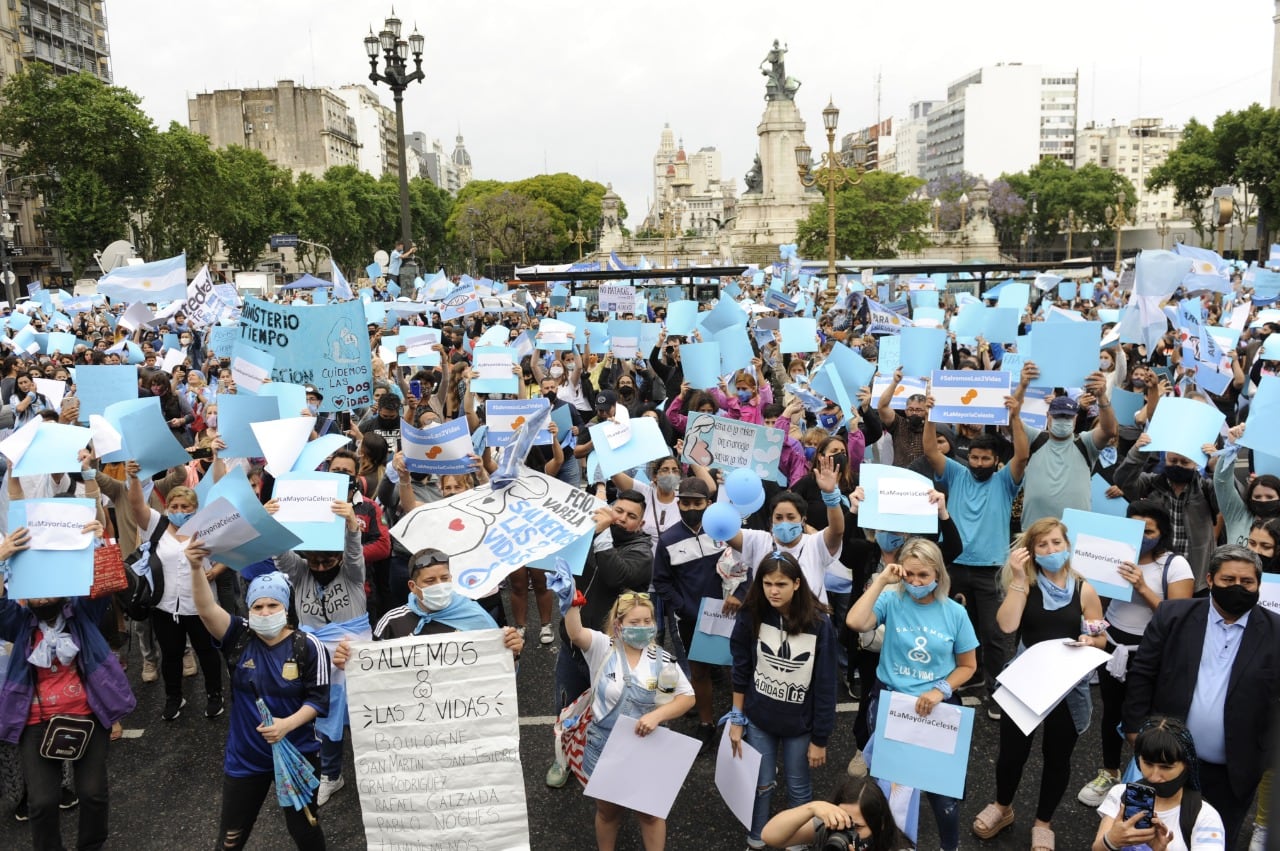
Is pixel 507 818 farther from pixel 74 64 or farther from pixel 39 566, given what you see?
pixel 74 64

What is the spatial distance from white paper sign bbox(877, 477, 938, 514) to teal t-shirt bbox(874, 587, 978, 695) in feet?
2.44

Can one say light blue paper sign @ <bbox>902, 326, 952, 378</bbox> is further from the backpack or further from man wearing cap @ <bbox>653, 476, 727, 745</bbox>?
the backpack

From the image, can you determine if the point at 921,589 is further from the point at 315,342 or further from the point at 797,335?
the point at 797,335

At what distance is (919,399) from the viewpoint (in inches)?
293

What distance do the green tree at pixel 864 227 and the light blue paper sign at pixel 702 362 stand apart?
53301 mm

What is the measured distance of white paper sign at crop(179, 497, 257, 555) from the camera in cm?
404

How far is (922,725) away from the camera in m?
4.04

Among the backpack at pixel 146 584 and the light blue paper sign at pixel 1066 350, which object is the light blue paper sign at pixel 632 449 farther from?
the light blue paper sign at pixel 1066 350

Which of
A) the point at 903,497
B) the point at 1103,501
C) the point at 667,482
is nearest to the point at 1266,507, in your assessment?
the point at 1103,501

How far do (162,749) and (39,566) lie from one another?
1924 millimetres

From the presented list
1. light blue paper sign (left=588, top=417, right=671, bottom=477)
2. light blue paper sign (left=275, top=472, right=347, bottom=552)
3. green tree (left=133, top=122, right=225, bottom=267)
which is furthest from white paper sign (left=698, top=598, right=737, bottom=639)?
green tree (left=133, top=122, right=225, bottom=267)

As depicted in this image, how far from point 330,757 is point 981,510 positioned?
155 inches

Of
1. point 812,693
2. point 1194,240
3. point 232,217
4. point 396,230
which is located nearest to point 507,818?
point 812,693

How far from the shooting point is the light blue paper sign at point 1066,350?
704 centimetres
